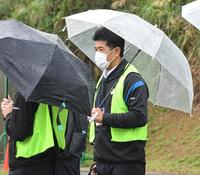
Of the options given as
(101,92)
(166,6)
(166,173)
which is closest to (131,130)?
(101,92)

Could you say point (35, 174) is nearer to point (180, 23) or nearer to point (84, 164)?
point (84, 164)

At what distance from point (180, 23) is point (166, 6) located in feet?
1.70

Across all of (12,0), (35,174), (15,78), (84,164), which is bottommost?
(84,164)

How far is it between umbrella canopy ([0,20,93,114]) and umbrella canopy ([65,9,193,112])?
28.4 inches

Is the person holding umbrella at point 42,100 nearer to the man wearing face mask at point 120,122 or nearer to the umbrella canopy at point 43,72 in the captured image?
the umbrella canopy at point 43,72

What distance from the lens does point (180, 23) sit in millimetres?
15508

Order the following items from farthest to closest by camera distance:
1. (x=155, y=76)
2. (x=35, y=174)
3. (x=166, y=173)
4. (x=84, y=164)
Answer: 1. (x=84, y=164)
2. (x=166, y=173)
3. (x=155, y=76)
4. (x=35, y=174)

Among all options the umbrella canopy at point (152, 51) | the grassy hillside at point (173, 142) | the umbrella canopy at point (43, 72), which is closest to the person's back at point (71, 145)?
the umbrella canopy at point (43, 72)

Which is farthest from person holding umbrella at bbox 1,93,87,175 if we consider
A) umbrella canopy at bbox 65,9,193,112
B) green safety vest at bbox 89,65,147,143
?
umbrella canopy at bbox 65,9,193,112

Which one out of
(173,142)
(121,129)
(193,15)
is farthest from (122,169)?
(173,142)

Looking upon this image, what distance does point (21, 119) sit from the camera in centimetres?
511

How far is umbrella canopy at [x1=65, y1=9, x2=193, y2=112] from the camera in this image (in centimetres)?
568

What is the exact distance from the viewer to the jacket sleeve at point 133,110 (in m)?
5.26

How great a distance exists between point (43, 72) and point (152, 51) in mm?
1082
